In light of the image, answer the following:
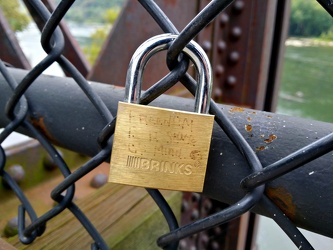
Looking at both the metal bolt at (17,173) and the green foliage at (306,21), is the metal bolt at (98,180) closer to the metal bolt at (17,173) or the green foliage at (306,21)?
the metal bolt at (17,173)

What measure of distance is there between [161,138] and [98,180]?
1.92ft

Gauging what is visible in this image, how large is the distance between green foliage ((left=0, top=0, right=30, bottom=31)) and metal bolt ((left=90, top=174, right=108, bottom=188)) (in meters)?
0.98

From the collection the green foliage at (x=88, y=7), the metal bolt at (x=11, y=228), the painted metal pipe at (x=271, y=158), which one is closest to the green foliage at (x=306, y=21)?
the green foliage at (x=88, y=7)

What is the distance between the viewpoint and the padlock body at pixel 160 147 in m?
0.31

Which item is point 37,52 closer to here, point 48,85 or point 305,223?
point 48,85

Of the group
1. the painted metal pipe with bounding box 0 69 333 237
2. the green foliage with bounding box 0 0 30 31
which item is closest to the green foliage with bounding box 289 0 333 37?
the green foliage with bounding box 0 0 30 31

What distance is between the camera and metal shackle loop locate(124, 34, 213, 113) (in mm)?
324

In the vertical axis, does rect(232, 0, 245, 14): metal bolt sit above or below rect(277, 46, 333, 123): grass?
above

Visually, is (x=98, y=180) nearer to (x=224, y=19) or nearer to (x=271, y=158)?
(x=271, y=158)

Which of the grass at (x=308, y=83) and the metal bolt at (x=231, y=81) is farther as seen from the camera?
the grass at (x=308, y=83)

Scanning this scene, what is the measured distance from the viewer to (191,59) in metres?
0.33

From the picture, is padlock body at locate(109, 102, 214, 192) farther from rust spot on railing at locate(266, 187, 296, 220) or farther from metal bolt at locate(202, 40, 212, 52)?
metal bolt at locate(202, 40, 212, 52)

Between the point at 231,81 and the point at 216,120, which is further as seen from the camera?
the point at 231,81

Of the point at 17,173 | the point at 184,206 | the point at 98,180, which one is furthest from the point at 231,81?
the point at 17,173
